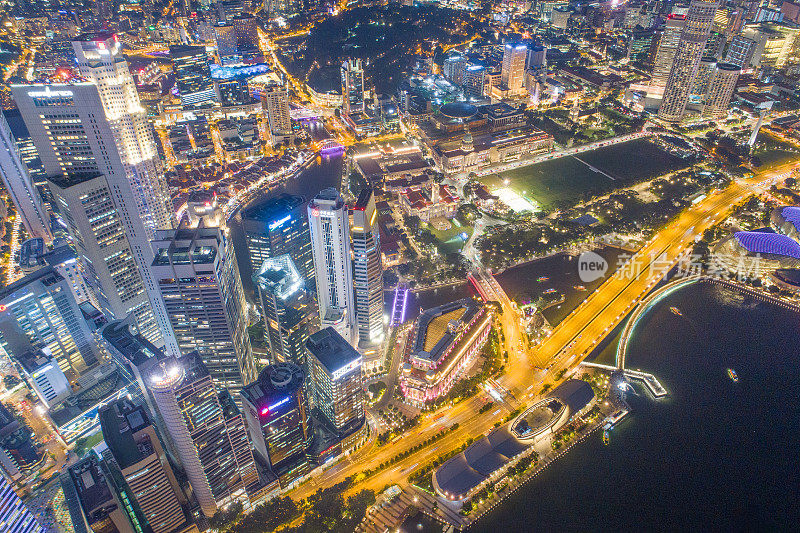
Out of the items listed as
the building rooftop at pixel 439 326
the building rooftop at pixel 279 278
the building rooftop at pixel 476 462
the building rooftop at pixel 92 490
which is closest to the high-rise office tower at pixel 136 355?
the building rooftop at pixel 92 490

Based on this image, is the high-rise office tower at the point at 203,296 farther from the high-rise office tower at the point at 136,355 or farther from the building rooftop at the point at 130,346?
the high-rise office tower at the point at 136,355

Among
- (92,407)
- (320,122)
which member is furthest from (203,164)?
(92,407)

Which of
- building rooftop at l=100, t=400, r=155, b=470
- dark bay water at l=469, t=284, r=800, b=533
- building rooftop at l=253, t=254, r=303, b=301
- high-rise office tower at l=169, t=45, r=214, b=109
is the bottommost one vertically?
dark bay water at l=469, t=284, r=800, b=533

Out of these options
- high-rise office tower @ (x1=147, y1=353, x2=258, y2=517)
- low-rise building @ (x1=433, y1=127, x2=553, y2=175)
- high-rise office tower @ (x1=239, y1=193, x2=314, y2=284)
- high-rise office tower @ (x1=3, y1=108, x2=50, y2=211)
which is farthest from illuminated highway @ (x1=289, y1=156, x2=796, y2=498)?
high-rise office tower @ (x1=3, y1=108, x2=50, y2=211)

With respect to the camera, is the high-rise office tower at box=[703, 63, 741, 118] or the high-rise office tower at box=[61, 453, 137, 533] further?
the high-rise office tower at box=[703, 63, 741, 118]

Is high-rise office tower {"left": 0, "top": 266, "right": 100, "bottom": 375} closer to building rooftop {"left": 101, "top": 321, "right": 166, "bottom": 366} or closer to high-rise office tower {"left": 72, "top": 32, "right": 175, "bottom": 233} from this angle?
high-rise office tower {"left": 72, "top": 32, "right": 175, "bottom": 233}

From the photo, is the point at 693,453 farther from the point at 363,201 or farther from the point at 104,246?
the point at 104,246
